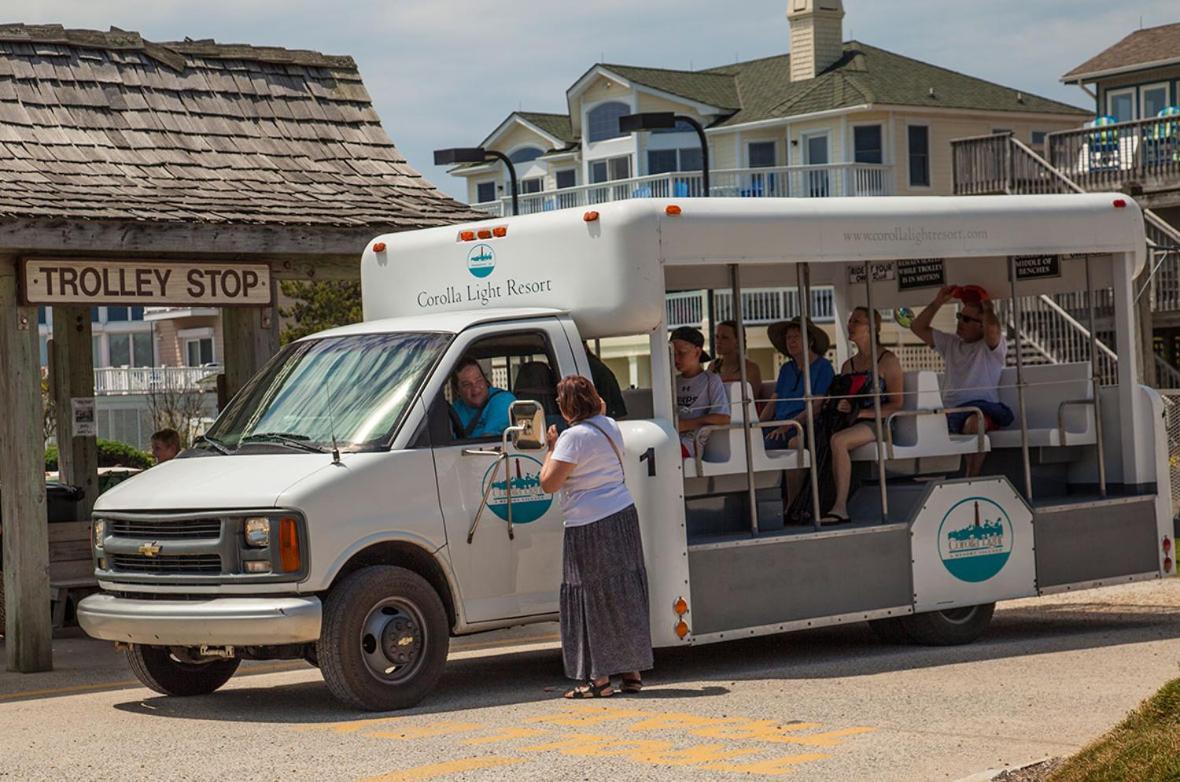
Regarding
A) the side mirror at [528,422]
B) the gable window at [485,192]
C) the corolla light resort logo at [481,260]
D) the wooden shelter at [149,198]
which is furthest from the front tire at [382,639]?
the gable window at [485,192]

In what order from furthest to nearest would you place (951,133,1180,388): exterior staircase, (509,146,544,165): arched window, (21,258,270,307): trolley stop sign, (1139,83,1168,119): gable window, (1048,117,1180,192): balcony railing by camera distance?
(509,146,544,165): arched window
(1139,83,1168,119): gable window
(1048,117,1180,192): balcony railing
(951,133,1180,388): exterior staircase
(21,258,270,307): trolley stop sign

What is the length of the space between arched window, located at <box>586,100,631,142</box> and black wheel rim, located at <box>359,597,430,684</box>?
143 ft

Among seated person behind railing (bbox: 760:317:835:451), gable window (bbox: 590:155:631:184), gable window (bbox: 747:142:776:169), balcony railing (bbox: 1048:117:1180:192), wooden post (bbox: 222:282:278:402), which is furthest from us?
gable window (bbox: 590:155:631:184)

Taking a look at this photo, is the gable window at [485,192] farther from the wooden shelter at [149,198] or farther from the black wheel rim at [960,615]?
the black wheel rim at [960,615]

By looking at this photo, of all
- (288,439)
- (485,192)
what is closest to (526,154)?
(485,192)

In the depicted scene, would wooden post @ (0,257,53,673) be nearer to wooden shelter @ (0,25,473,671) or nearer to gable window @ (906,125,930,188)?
wooden shelter @ (0,25,473,671)

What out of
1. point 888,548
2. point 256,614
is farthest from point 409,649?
point 888,548

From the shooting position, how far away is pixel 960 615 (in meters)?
13.2

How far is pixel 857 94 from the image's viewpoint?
48625mm

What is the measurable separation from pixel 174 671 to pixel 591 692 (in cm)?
256

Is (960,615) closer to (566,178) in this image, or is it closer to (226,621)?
(226,621)

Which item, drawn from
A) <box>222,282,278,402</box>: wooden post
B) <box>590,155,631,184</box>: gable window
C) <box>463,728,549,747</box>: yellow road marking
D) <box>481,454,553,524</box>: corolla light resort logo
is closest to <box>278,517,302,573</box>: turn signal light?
<box>481,454,553,524</box>: corolla light resort logo

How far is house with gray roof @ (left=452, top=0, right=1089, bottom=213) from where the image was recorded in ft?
160

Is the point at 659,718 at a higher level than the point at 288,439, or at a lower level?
lower
